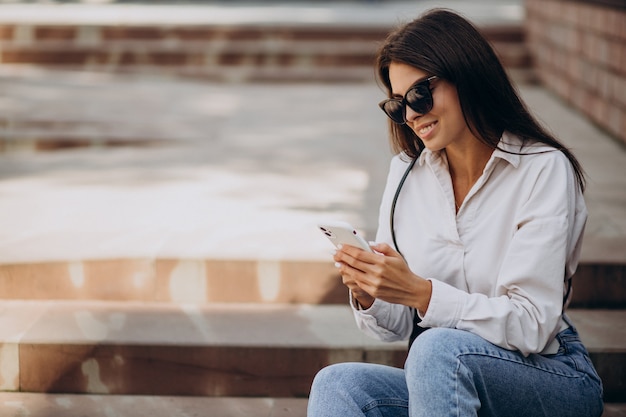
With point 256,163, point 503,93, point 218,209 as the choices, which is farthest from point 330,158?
point 503,93

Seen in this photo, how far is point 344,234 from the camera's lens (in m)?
2.45

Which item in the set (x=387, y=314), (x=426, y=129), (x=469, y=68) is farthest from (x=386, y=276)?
(x=469, y=68)

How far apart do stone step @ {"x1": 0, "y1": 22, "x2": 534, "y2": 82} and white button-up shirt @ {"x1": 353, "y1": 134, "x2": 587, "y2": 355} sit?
23.5 feet

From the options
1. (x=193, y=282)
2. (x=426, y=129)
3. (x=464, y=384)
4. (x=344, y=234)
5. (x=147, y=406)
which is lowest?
(x=147, y=406)

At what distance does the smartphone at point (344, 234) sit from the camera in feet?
7.92

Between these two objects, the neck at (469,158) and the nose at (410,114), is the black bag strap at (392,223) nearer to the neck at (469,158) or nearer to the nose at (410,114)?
the neck at (469,158)

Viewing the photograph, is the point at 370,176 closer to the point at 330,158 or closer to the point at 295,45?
the point at 330,158

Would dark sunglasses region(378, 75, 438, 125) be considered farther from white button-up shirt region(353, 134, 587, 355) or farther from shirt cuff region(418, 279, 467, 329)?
shirt cuff region(418, 279, 467, 329)

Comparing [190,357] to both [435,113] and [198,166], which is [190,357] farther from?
[198,166]

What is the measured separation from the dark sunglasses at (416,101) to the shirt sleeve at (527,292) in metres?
0.40

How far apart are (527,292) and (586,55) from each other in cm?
557

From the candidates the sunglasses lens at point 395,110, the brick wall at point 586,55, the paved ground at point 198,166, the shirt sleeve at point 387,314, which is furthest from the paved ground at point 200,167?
the sunglasses lens at point 395,110

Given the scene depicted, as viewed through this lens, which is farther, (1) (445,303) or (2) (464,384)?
(1) (445,303)

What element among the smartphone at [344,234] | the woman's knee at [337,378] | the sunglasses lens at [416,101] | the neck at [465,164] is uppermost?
the sunglasses lens at [416,101]
